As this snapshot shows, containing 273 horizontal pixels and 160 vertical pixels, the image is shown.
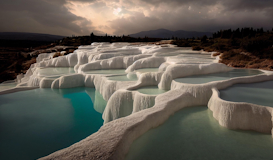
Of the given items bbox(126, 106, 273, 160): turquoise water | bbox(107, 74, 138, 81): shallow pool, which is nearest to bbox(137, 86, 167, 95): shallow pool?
bbox(107, 74, 138, 81): shallow pool

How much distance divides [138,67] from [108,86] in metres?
3.88

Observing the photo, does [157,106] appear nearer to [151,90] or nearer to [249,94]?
[151,90]

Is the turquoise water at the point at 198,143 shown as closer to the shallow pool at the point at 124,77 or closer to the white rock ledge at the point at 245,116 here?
the white rock ledge at the point at 245,116

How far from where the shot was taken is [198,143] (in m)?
4.30

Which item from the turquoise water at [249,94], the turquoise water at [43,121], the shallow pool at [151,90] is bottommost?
the turquoise water at [43,121]

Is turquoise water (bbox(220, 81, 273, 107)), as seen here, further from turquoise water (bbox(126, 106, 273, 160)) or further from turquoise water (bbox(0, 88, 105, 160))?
turquoise water (bbox(0, 88, 105, 160))

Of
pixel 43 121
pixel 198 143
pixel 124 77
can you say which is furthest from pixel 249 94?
pixel 43 121

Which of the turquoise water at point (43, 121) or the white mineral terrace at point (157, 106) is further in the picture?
the turquoise water at point (43, 121)

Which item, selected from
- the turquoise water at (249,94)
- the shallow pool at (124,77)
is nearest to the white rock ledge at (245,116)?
the turquoise water at (249,94)

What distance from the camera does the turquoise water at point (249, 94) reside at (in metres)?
5.69

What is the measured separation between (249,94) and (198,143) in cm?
360

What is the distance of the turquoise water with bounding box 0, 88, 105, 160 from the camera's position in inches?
276

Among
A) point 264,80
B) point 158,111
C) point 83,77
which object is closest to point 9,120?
point 83,77

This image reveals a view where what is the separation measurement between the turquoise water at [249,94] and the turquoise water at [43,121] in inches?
249
